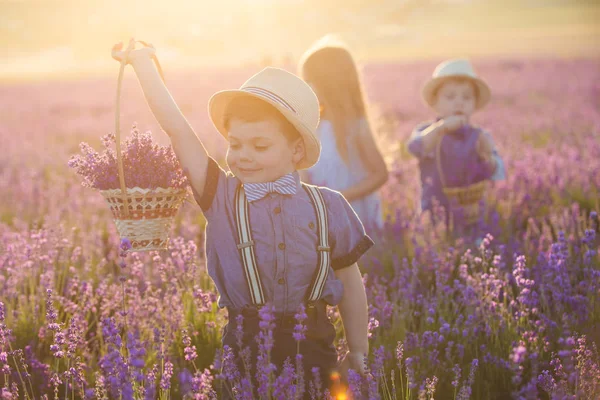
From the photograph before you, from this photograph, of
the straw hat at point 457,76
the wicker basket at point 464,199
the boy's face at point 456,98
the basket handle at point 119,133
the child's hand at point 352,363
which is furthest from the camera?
the boy's face at point 456,98

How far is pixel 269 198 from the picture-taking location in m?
2.24

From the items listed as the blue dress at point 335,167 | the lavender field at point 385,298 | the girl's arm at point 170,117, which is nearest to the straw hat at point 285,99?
the girl's arm at point 170,117

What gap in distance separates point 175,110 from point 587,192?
453 cm

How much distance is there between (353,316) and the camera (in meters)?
2.36

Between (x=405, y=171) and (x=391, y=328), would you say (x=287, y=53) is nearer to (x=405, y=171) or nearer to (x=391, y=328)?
(x=405, y=171)

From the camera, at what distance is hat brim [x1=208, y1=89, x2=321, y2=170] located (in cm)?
214

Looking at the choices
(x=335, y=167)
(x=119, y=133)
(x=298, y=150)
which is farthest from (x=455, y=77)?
(x=119, y=133)

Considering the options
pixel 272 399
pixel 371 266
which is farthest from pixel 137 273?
pixel 371 266

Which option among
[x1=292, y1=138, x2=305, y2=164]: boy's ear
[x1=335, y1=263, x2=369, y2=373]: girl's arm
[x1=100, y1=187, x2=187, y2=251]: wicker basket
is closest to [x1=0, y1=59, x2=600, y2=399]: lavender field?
[x1=335, y1=263, x2=369, y2=373]: girl's arm

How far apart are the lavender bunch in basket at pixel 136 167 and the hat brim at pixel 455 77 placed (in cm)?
302

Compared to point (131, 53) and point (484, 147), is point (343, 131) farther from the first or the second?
point (131, 53)

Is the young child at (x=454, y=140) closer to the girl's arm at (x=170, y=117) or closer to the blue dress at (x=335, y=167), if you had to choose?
the blue dress at (x=335, y=167)

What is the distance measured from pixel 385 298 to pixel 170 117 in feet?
4.85

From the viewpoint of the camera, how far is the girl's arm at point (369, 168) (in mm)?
4285
